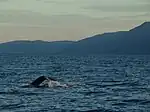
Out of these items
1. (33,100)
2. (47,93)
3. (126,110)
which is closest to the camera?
(126,110)

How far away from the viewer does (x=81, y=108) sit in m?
33.7

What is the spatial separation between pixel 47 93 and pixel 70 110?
1095 cm

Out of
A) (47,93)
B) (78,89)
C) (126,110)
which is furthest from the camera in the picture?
(78,89)

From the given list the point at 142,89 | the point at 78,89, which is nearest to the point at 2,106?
the point at 78,89

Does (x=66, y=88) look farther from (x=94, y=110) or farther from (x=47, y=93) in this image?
(x=94, y=110)

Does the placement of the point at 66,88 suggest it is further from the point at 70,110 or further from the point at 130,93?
the point at 70,110

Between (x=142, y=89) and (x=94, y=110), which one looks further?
(x=142, y=89)

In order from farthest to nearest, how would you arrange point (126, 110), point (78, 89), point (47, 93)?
1. point (78, 89)
2. point (47, 93)
3. point (126, 110)

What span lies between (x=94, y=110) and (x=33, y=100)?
7202mm

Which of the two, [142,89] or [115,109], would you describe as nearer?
[115,109]

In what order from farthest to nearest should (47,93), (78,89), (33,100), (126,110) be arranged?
1. (78,89)
2. (47,93)
3. (33,100)
4. (126,110)

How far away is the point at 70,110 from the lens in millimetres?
32688

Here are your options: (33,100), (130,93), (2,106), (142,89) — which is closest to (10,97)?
(33,100)

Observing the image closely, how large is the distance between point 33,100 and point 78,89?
31.4 feet
